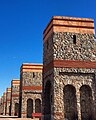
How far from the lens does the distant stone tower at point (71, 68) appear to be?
18594 mm

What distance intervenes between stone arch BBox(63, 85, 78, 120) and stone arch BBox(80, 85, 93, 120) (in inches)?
25.5

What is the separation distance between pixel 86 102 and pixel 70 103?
1.43 metres

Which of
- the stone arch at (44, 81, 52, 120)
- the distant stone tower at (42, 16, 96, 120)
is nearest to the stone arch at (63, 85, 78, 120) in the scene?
the distant stone tower at (42, 16, 96, 120)

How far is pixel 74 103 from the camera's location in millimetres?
18953

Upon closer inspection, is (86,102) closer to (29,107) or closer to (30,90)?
(30,90)

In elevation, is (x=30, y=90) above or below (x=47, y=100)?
above

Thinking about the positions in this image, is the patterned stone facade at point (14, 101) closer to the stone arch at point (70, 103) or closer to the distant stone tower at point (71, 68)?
the distant stone tower at point (71, 68)

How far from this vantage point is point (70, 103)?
18.9 meters

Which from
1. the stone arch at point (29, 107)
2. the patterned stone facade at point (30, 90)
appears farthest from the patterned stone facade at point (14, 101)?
the stone arch at point (29, 107)

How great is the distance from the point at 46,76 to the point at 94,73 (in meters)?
4.52

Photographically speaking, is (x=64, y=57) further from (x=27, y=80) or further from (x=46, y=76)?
(x=27, y=80)

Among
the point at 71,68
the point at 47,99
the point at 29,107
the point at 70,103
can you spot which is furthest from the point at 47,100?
the point at 29,107

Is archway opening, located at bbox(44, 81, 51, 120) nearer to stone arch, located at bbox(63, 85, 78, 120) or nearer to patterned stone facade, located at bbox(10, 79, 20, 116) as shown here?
stone arch, located at bbox(63, 85, 78, 120)

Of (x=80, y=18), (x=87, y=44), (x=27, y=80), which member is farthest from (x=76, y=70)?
(x=27, y=80)
